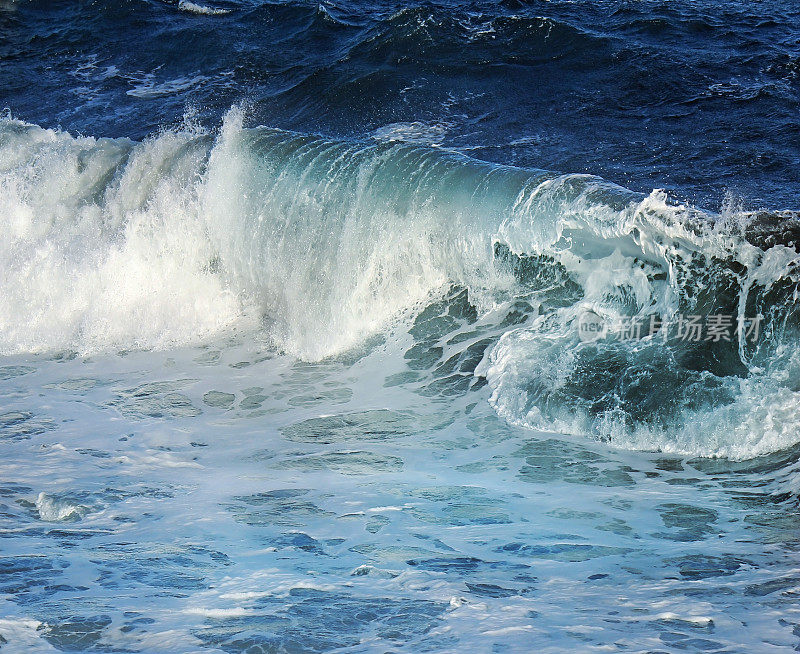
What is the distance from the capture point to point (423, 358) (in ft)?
23.4

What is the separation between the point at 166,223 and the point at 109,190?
101cm

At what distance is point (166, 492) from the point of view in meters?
5.10

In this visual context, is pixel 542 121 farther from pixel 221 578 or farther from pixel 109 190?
pixel 221 578

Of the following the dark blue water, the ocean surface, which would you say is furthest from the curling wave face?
the dark blue water

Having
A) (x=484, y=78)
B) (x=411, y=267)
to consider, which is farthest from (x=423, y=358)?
(x=484, y=78)

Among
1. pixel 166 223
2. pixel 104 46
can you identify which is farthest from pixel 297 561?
pixel 104 46

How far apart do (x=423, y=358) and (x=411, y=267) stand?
90 cm

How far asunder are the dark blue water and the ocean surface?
2.8 inches

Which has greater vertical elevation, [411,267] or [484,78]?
[484,78]

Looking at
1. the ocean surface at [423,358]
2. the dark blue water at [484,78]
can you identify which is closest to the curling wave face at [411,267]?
the ocean surface at [423,358]

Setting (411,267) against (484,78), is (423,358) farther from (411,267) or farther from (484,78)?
(484,78)

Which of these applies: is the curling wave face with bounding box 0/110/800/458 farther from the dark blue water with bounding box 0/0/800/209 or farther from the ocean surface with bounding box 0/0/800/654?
the dark blue water with bounding box 0/0/800/209

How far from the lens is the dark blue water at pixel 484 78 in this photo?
9.23 m

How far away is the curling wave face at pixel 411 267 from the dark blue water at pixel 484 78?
5.92ft
